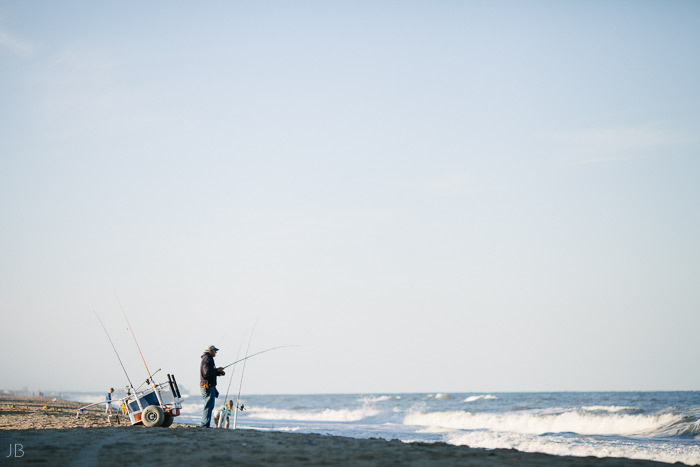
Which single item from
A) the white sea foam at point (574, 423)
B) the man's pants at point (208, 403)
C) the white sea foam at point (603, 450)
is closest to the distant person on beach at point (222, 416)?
the man's pants at point (208, 403)

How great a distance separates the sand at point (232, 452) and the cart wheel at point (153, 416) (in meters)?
1.42

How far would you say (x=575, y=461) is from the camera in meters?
7.26

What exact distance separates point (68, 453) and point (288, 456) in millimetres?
2586

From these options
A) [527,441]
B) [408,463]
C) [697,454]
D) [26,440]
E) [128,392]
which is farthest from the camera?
[527,441]

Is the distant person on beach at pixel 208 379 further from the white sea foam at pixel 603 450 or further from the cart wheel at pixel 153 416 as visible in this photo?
the white sea foam at pixel 603 450

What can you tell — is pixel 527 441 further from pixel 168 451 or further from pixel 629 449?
pixel 168 451

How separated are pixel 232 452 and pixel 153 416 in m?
3.92

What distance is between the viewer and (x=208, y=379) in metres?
11.4

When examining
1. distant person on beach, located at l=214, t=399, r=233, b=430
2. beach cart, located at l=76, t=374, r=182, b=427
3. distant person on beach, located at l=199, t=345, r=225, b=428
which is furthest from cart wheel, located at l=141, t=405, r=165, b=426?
distant person on beach, located at l=214, t=399, r=233, b=430

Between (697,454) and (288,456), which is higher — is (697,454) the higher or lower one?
the lower one

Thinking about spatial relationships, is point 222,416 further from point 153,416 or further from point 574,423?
point 574,423

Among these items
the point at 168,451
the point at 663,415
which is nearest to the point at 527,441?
the point at 168,451

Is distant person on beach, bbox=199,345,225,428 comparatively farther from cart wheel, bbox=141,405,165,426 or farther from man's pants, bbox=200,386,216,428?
cart wheel, bbox=141,405,165,426

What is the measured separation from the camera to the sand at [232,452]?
680cm
